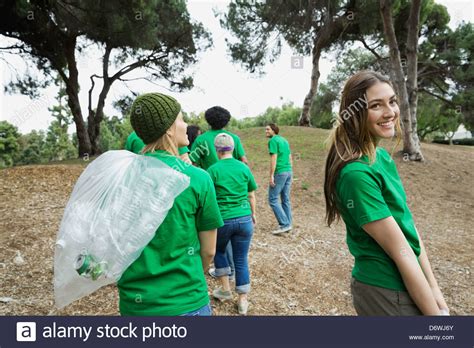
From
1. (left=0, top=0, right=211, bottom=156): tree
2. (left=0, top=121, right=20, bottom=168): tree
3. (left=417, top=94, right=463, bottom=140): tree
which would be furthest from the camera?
(left=0, top=121, right=20, bottom=168): tree

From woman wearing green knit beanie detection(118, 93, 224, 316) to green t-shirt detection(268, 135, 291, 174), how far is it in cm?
420

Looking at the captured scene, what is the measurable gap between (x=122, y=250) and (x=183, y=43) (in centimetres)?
1442

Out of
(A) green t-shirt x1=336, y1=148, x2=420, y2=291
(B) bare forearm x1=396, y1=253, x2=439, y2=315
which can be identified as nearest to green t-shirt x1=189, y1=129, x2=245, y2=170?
(A) green t-shirt x1=336, y1=148, x2=420, y2=291

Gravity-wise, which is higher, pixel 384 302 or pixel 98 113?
pixel 98 113

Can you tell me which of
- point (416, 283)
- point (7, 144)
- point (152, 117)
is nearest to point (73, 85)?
point (152, 117)

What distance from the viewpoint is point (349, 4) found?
14.4 meters

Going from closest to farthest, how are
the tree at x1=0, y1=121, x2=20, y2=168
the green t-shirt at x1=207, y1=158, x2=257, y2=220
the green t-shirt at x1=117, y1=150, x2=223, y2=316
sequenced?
the green t-shirt at x1=117, y1=150, x2=223, y2=316 → the green t-shirt at x1=207, y1=158, x2=257, y2=220 → the tree at x1=0, y1=121, x2=20, y2=168

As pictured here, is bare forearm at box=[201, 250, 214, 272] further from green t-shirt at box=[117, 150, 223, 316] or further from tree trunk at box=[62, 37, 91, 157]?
tree trunk at box=[62, 37, 91, 157]

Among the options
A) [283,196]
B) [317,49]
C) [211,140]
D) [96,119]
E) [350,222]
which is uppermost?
[317,49]

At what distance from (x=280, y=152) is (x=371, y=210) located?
14.8 ft

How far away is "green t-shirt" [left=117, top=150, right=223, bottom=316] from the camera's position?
4.79 ft

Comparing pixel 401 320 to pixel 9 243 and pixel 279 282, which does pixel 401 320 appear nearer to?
pixel 279 282

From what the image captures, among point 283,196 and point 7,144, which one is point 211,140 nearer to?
point 283,196

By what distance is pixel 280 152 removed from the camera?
580 cm
